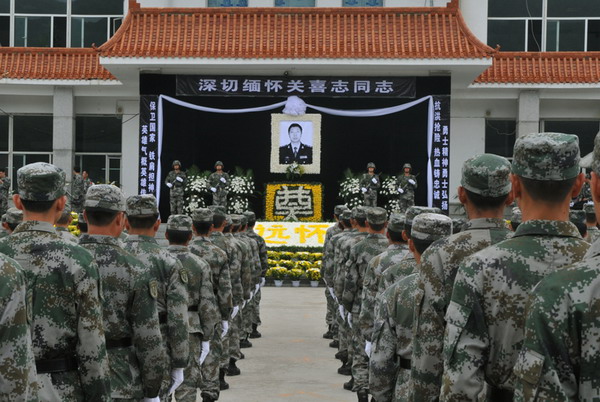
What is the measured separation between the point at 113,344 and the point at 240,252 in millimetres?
5752

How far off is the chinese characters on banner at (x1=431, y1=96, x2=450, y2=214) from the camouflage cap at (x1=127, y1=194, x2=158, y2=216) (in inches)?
688

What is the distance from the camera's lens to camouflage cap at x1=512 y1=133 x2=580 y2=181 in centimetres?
280

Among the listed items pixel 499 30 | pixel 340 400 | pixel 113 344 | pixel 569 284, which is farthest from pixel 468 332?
pixel 499 30

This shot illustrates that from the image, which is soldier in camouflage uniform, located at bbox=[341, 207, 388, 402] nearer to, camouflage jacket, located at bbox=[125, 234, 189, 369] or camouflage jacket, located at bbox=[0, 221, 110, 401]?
camouflage jacket, located at bbox=[125, 234, 189, 369]

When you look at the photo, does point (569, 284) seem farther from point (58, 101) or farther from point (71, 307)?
point (58, 101)

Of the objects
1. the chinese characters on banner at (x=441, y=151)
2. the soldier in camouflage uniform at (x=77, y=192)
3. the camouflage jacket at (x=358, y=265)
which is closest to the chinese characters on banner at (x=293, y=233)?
the chinese characters on banner at (x=441, y=151)

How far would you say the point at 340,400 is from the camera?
27.7 ft

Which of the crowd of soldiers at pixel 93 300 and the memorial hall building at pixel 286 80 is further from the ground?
the memorial hall building at pixel 286 80

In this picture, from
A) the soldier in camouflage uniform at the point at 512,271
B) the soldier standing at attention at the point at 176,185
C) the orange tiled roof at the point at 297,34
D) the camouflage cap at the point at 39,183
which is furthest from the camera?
the soldier standing at attention at the point at 176,185

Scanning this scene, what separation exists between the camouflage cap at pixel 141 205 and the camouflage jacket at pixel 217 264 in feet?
8.01

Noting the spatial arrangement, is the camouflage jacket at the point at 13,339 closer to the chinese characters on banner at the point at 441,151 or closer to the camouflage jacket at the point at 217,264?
the camouflage jacket at the point at 217,264

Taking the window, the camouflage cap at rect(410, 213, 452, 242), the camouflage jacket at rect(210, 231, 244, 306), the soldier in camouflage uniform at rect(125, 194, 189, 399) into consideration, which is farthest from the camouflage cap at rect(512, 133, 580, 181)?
the window

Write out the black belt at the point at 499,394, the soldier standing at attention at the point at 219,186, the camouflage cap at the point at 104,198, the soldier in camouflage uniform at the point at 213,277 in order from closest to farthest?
the black belt at the point at 499,394, the camouflage cap at the point at 104,198, the soldier in camouflage uniform at the point at 213,277, the soldier standing at attention at the point at 219,186

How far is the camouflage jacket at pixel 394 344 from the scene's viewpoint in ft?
15.1
